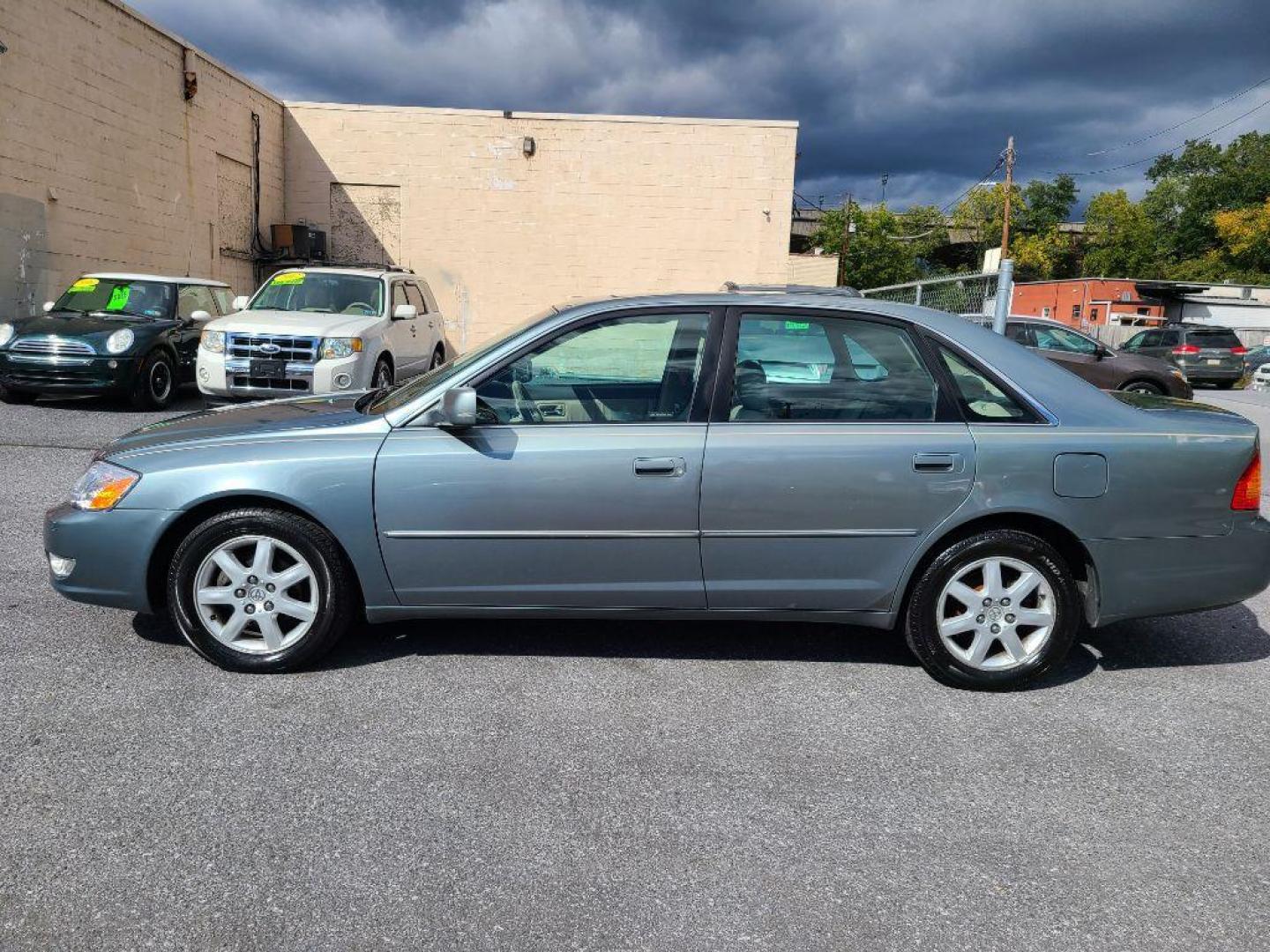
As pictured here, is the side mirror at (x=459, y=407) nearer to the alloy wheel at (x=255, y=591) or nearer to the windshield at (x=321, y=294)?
the alloy wheel at (x=255, y=591)

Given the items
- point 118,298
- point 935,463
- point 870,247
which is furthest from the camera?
point 870,247

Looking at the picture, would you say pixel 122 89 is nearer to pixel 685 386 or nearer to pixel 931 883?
pixel 685 386

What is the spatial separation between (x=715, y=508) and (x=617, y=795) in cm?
118

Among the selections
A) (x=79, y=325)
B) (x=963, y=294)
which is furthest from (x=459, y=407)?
(x=963, y=294)

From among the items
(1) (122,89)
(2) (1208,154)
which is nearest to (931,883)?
(1) (122,89)

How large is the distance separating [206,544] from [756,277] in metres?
16.8

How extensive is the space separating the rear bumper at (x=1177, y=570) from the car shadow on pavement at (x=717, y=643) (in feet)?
1.39

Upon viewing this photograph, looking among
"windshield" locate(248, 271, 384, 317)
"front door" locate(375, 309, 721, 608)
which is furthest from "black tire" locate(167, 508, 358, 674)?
"windshield" locate(248, 271, 384, 317)

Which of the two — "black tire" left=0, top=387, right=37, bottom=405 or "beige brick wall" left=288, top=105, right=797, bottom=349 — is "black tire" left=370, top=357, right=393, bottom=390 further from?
"beige brick wall" left=288, top=105, right=797, bottom=349

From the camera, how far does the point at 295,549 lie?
3.69 m

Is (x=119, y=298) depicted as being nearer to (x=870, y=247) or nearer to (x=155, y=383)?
(x=155, y=383)

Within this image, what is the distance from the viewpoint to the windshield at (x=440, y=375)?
392cm

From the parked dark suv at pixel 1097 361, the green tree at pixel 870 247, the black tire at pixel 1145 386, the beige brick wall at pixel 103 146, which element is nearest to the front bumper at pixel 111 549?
the beige brick wall at pixel 103 146

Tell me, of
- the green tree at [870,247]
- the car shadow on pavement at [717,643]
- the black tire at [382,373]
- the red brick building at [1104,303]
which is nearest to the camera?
the car shadow on pavement at [717,643]
